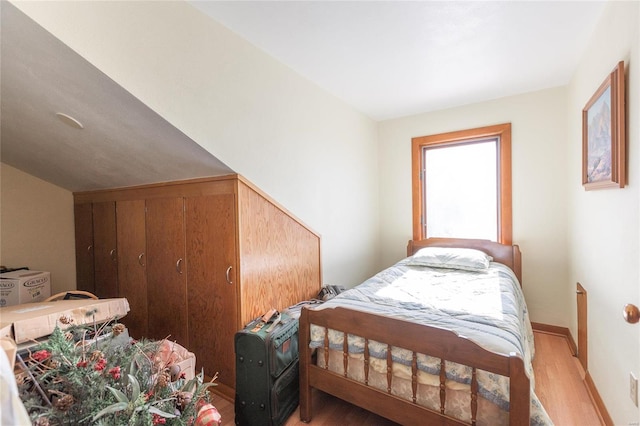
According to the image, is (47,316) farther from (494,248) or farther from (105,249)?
(494,248)

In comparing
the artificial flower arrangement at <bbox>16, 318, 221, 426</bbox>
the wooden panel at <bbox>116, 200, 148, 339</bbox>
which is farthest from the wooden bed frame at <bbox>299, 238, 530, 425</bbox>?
the wooden panel at <bbox>116, 200, 148, 339</bbox>

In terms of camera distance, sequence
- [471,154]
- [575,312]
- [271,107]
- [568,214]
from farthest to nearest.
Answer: [471,154], [568,214], [575,312], [271,107]

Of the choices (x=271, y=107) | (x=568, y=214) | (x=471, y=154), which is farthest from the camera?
(x=471, y=154)

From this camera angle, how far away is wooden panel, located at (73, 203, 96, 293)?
273 cm

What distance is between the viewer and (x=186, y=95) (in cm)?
151

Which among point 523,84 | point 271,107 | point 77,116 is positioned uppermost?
point 523,84

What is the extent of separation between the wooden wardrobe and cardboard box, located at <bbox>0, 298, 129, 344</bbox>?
1.90ft

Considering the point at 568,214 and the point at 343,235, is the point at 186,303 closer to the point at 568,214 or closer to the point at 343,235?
the point at 343,235

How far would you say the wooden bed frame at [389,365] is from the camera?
3.45ft

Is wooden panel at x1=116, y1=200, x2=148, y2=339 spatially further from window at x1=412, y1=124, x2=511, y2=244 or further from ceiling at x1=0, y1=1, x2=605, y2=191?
window at x1=412, y1=124, x2=511, y2=244

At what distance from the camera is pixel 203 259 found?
197 cm

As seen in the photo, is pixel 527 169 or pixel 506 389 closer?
pixel 506 389

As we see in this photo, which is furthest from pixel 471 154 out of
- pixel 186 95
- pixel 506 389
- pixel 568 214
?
pixel 186 95

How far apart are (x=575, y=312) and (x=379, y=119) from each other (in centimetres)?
286
